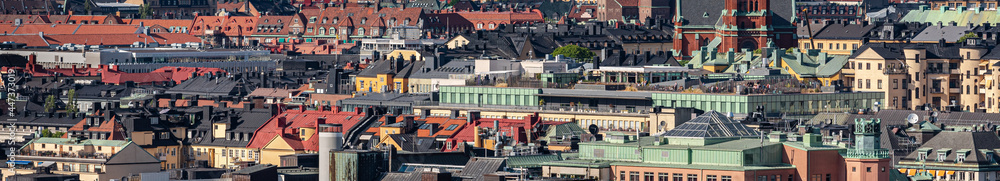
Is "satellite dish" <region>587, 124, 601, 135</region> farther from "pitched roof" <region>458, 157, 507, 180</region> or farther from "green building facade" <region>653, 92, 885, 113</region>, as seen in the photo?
"pitched roof" <region>458, 157, 507, 180</region>

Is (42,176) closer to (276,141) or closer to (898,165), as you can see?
(276,141)

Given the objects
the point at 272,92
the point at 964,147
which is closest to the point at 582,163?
the point at 964,147

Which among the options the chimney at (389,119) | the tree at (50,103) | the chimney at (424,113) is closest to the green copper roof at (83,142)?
the chimney at (389,119)

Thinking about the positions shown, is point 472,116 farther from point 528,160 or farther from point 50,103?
point 50,103

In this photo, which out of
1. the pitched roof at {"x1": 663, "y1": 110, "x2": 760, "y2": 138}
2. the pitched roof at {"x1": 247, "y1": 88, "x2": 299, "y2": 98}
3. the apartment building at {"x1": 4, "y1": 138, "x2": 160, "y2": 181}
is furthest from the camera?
the pitched roof at {"x1": 247, "y1": 88, "x2": 299, "y2": 98}

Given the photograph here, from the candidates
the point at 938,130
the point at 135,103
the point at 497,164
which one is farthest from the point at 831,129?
the point at 135,103

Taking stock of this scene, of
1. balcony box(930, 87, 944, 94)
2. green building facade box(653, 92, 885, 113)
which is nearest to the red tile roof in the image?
green building facade box(653, 92, 885, 113)

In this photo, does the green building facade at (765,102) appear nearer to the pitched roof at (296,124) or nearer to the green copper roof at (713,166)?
the pitched roof at (296,124)
